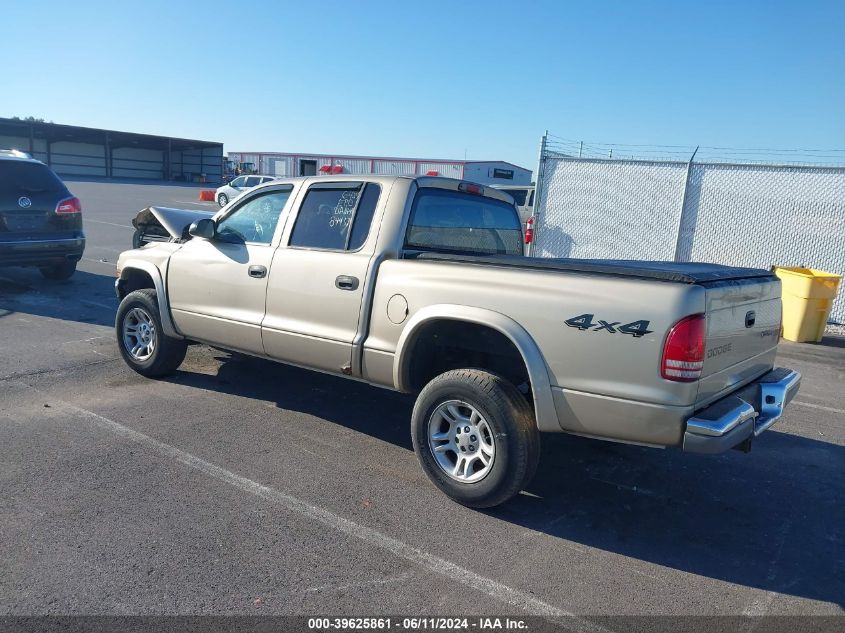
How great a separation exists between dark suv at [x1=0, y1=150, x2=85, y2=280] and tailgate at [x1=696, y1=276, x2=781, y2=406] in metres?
9.11

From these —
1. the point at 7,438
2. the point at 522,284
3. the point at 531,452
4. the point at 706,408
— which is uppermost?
the point at 522,284

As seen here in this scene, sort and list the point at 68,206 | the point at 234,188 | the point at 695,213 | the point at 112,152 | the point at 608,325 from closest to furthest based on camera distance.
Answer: the point at 608,325
the point at 68,206
the point at 695,213
the point at 234,188
the point at 112,152

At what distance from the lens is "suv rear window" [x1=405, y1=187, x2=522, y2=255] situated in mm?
4789

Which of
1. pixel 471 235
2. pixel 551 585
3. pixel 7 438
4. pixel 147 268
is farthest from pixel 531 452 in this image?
pixel 147 268

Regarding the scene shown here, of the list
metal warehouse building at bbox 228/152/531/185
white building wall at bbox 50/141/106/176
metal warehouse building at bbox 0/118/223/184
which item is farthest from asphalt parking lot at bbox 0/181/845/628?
white building wall at bbox 50/141/106/176

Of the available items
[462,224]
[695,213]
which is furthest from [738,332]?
[695,213]

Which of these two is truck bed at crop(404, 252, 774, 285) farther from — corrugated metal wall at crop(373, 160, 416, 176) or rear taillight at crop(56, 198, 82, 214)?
corrugated metal wall at crop(373, 160, 416, 176)

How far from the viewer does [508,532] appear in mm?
3795

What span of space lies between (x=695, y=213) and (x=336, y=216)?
877 cm

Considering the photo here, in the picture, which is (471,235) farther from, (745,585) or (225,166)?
(225,166)

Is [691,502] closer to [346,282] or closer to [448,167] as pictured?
[346,282]

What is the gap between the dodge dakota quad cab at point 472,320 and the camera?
11.3 feet

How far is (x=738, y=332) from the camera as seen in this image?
3807mm

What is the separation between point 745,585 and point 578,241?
10.0 metres
